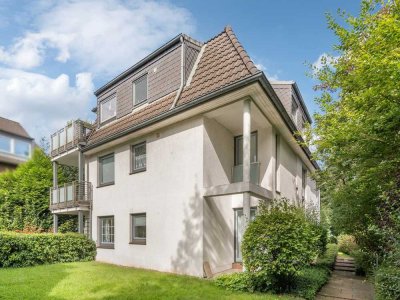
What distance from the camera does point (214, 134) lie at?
1184 centimetres

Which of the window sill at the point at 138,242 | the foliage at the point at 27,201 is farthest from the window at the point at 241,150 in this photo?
the foliage at the point at 27,201

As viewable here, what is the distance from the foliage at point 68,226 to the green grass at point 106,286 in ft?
25.8

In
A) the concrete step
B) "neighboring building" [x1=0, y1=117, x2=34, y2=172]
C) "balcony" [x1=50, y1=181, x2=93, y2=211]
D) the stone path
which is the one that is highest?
"neighboring building" [x1=0, y1=117, x2=34, y2=172]

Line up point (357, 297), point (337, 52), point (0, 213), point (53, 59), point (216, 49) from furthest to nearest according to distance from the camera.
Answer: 1. point (0, 213)
2. point (216, 49)
3. point (337, 52)
4. point (357, 297)
5. point (53, 59)

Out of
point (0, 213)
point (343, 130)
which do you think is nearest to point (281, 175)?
point (343, 130)

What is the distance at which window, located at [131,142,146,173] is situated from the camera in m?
13.5

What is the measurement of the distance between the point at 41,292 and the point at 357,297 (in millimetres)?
8692

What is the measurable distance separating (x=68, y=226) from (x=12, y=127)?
1727 centimetres

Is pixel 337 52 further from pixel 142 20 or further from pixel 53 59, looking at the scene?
pixel 53 59

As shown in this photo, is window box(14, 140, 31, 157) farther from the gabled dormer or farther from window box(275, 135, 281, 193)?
window box(275, 135, 281, 193)

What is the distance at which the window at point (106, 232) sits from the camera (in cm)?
1484

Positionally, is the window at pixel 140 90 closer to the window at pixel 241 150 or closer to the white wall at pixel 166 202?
the white wall at pixel 166 202

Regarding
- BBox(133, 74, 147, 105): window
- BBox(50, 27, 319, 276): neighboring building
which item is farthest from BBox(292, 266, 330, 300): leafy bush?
BBox(133, 74, 147, 105): window

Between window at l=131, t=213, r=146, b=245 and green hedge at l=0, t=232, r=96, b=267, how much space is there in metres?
3.28
